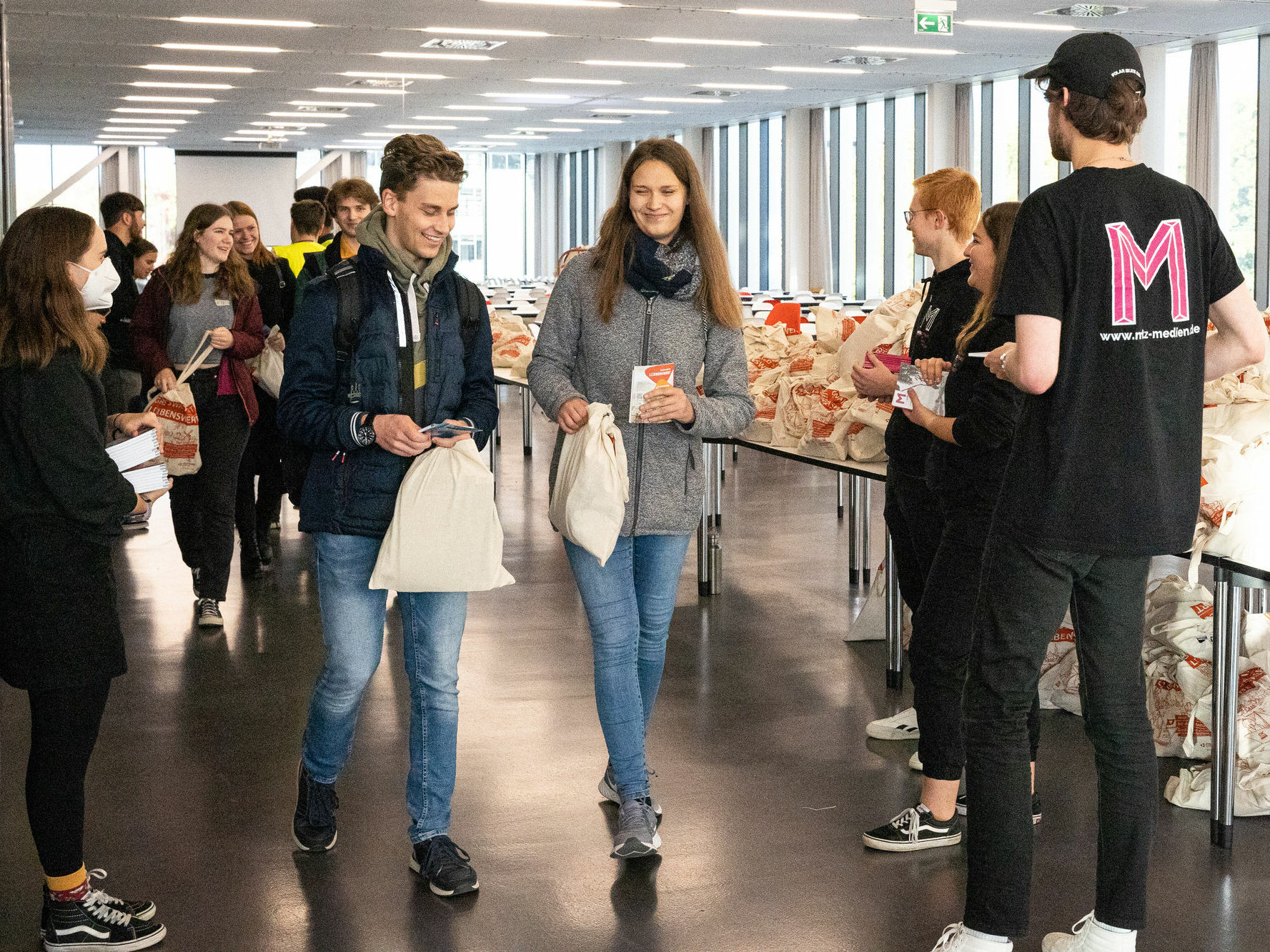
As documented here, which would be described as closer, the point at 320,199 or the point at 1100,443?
the point at 1100,443

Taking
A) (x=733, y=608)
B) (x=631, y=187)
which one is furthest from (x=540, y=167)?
(x=631, y=187)

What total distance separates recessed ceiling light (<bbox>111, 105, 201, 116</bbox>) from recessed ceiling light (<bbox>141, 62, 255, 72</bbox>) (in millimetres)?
4878

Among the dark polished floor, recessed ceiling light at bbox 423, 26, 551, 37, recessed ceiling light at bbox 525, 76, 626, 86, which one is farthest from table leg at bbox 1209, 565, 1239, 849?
recessed ceiling light at bbox 525, 76, 626, 86

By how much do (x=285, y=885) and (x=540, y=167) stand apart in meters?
28.9

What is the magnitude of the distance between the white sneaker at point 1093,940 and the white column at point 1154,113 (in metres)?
13.2

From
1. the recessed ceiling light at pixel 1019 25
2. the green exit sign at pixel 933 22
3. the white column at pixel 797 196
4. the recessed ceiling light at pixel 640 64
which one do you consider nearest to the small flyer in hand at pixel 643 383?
the green exit sign at pixel 933 22

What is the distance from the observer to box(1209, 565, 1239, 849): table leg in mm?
2848

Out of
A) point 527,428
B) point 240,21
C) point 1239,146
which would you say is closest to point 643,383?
point 527,428

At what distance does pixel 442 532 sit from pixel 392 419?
0.23 metres

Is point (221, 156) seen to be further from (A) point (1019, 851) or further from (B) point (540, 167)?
(A) point (1019, 851)

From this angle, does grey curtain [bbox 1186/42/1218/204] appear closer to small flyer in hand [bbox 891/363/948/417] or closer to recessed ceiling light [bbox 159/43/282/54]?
recessed ceiling light [bbox 159/43/282/54]

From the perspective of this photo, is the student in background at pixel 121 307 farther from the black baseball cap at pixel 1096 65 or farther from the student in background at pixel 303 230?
the black baseball cap at pixel 1096 65

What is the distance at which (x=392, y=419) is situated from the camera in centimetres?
250

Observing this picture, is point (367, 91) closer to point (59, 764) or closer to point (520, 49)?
point (520, 49)
